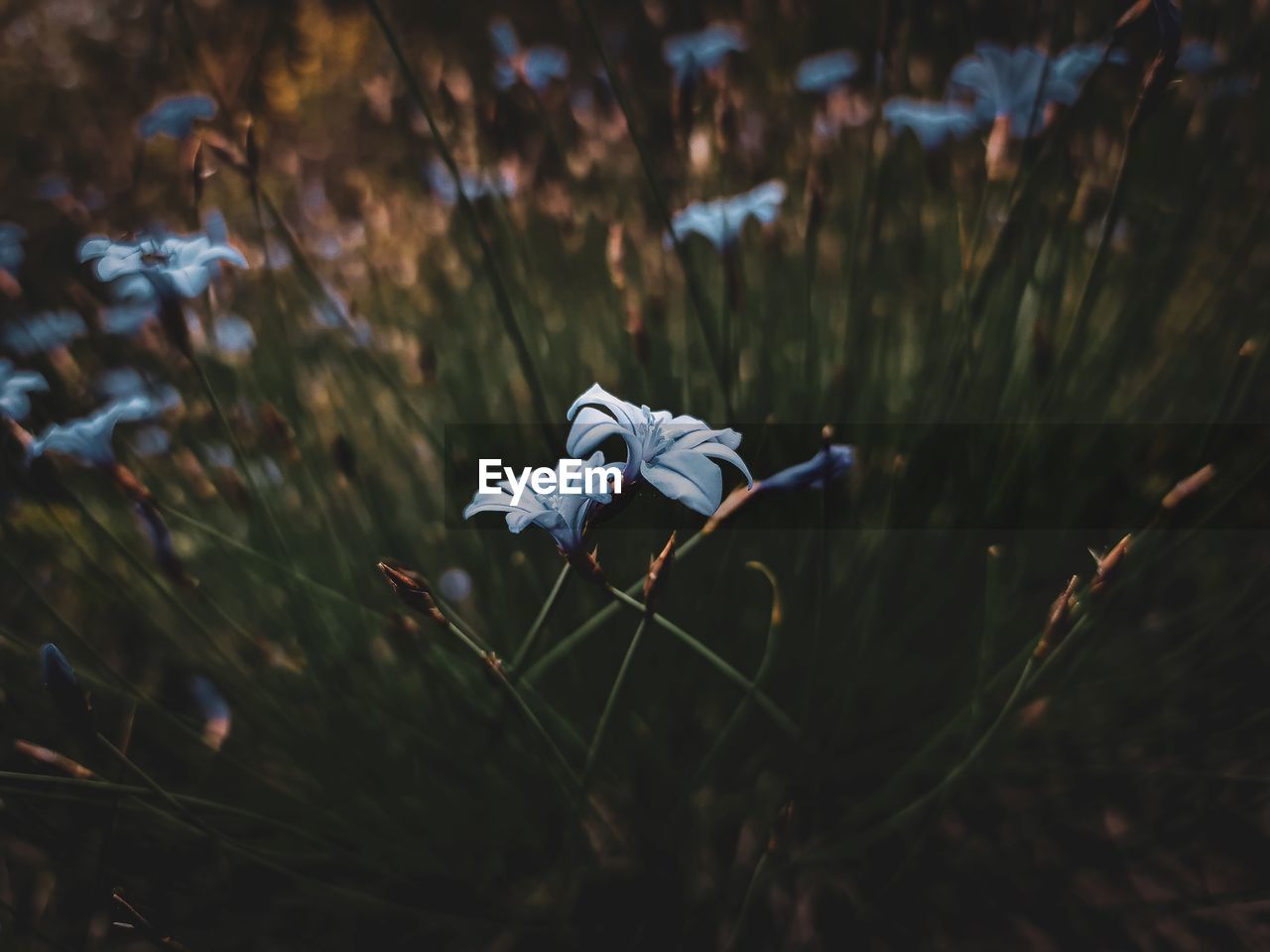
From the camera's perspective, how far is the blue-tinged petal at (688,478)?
839 mm

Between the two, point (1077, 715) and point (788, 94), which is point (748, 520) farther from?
point (788, 94)

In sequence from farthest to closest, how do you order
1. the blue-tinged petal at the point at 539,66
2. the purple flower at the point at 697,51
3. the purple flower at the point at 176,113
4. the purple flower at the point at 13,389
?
the blue-tinged petal at the point at 539,66
the purple flower at the point at 176,113
the purple flower at the point at 697,51
the purple flower at the point at 13,389

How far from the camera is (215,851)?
154 cm

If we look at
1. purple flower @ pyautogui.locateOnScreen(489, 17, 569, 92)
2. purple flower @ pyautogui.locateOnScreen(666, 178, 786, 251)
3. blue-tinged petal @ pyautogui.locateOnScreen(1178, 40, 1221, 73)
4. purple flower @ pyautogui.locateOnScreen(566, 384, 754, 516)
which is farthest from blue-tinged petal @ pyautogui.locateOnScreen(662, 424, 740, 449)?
blue-tinged petal @ pyautogui.locateOnScreen(1178, 40, 1221, 73)

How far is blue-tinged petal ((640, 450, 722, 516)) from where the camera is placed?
2.75 feet

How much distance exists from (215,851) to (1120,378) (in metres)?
2.16

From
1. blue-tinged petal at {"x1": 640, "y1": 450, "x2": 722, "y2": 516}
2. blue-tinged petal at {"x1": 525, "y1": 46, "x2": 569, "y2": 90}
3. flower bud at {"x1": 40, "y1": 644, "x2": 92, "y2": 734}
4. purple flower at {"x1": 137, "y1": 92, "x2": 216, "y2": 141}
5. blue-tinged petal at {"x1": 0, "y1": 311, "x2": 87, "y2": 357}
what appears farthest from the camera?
blue-tinged petal at {"x1": 525, "y1": 46, "x2": 569, "y2": 90}

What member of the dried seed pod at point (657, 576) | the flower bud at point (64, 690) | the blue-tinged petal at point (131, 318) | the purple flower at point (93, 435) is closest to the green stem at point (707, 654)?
the dried seed pod at point (657, 576)

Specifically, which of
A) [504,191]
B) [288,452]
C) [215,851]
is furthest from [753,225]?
[215,851]

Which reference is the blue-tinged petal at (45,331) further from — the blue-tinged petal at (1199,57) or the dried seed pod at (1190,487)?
the blue-tinged petal at (1199,57)

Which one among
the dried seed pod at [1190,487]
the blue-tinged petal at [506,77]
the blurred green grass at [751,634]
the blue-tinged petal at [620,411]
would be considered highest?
the blue-tinged petal at [506,77]

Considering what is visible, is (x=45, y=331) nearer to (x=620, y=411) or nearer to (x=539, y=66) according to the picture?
(x=539, y=66)

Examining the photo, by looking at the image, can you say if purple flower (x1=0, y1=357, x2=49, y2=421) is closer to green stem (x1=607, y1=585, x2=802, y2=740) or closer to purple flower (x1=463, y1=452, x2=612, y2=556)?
purple flower (x1=463, y1=452, x2=612, y2=556)

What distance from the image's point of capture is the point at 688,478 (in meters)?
0.87
